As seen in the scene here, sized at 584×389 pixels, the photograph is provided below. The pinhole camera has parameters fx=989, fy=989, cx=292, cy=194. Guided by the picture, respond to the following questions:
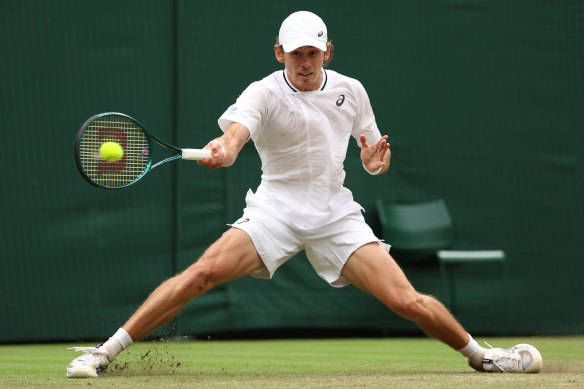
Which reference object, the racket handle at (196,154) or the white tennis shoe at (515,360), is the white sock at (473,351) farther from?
the racket handle at (196,154)

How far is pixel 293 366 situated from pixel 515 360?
4.48 feet

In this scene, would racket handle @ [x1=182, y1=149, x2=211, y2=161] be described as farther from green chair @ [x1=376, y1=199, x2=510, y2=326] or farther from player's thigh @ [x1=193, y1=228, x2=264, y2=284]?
green chair @ [x1=376, y1=199, x2=510, y2=326]

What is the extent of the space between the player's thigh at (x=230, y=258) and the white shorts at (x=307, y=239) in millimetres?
36

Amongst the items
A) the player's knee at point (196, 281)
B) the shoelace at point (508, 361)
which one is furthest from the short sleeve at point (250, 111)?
the shoelace at point (508, 361)

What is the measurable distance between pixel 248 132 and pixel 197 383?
115 centimetres

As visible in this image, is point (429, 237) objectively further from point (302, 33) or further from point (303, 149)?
point (302, 33)

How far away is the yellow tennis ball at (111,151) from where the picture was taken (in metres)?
4.37

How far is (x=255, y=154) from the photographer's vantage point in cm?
823

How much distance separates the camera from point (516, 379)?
4.33 metres

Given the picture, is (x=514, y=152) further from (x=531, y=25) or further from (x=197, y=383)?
(x=197, y=383)

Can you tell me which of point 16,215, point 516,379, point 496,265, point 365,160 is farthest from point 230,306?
point 516,379

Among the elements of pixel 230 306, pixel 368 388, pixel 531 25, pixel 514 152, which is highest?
pixel 531 25

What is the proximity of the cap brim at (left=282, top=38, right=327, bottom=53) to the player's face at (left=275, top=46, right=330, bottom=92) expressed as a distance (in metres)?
0.04

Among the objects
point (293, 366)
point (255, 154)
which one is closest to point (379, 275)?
point (293, 366)
